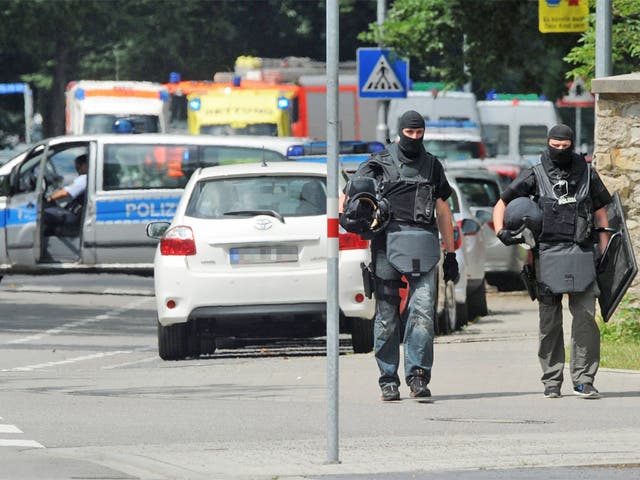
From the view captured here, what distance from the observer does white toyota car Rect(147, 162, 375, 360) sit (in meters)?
14.4

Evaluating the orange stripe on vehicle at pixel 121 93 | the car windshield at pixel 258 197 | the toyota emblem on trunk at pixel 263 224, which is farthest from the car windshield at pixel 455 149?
the toyota emblem on trunk at pixel 263 224

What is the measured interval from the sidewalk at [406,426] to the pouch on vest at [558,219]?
99cm

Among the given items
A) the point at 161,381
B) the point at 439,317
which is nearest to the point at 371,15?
the point at 439,317

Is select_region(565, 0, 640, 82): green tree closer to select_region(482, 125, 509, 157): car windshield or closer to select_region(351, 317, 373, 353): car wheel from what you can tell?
select_region(351, 317, 373, 353): car wheel

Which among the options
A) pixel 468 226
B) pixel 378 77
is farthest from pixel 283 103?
pixel 468 226

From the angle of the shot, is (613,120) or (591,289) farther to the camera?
(613,120)

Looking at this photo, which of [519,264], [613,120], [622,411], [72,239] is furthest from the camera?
[519,264]

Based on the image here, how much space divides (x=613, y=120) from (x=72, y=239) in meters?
9.38

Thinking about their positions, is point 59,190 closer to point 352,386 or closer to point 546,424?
point 352,386

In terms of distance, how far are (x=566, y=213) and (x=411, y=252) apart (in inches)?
37.5

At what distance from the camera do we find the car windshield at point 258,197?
14.6m

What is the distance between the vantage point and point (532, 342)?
51.8 feet

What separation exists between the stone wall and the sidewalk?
52.9 inches

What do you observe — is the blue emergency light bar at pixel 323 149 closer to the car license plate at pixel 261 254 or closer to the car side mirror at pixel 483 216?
the car side mirror at pixel 483 216
